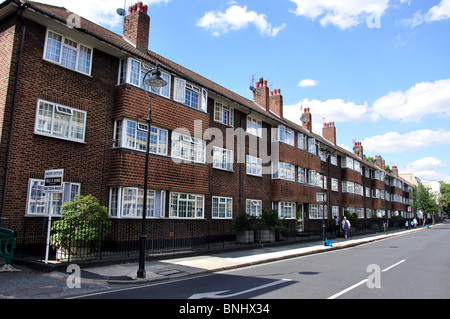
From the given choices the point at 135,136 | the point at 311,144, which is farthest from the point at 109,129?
the point at 311,144

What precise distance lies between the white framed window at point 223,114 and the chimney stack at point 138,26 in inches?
215

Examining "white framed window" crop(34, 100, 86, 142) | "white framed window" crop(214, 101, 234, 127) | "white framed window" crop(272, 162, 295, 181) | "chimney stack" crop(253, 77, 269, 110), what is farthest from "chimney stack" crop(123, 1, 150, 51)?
"chimney stack" crop(253, 77, 269, 110)

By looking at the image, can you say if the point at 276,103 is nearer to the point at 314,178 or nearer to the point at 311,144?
A: the point at 311,144

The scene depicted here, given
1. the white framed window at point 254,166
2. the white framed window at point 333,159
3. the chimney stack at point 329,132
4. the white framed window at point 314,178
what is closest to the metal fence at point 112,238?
the white framed window at point 254,166

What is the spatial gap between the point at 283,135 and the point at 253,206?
6.40 m

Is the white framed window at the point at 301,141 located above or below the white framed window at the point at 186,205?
above

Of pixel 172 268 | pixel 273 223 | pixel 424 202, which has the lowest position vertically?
pixel 172 268

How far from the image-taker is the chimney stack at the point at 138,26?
1798 centimetres

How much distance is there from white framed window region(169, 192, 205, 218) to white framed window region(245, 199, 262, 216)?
17.2 feet

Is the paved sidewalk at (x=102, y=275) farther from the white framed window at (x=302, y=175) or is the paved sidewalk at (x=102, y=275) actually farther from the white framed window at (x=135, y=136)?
the white framed window at (x=302, y=175)

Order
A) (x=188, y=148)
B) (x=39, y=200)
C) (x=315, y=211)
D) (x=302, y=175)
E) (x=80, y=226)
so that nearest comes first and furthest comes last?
(x=80, y=226) < (x=39, y=200) < (x=188, y=148) < (x=302, y=175) < (x=315, y=211)

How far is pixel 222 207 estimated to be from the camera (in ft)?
67.2
